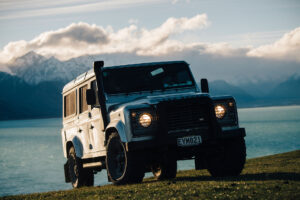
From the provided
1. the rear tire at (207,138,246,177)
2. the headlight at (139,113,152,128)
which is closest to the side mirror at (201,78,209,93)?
the rear tire at (207,138,246,177)

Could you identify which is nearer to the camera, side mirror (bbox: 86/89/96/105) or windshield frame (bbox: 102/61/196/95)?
side mirror (bbox: 86/89/96/105)

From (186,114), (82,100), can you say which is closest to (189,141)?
(186,114)

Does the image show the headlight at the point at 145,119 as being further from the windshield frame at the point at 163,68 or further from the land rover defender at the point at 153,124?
the windshield frame at the point at 163,68

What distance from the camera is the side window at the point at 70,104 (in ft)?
46.6

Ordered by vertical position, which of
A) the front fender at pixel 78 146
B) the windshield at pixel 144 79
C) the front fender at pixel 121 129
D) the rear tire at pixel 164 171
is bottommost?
the rear tire at pixel 164 171

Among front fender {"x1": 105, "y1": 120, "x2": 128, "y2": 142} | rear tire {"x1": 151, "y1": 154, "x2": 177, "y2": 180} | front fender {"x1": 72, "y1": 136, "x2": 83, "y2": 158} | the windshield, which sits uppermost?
the windshield

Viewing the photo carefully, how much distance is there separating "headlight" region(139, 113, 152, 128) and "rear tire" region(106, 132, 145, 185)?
2.17ft

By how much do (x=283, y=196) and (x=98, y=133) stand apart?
5522mm

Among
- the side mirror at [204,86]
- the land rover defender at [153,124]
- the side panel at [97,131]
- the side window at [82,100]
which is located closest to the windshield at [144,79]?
the land rover defender at [153,124]

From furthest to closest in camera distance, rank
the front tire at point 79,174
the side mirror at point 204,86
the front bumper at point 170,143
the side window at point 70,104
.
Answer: the side window at point 70,104, the front tire at point 79,174, the side mirror at point 204,86, the front bumper at point 170,143

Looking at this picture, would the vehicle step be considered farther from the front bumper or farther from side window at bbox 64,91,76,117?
the front bumper

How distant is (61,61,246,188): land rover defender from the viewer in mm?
9734

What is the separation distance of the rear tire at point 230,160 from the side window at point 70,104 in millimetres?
4974

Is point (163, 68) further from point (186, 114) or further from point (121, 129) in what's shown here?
point (121, 129)
